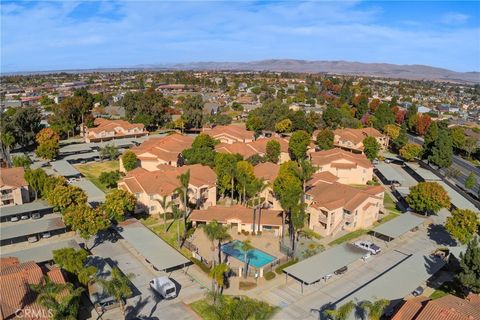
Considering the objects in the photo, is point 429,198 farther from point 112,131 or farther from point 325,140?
point 112,131

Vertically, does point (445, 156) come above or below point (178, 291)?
above

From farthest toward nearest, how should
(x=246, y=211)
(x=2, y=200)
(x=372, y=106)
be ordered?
(x=372, y=106) < (x=2, y=200) < (x=246, y=211)

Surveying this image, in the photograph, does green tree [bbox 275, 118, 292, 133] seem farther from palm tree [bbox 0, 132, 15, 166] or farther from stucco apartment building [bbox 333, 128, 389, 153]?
palm tree [bbox 0, 132, 15, 166]

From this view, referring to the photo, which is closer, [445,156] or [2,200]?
[2,200]

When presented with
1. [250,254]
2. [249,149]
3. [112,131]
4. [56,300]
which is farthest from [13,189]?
[112,131]

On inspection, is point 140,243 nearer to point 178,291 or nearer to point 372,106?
point 178,291

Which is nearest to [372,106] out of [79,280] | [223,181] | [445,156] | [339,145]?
[339,145]

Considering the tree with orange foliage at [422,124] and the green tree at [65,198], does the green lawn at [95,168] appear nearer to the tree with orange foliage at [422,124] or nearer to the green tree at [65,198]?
the green tree at [65,198]

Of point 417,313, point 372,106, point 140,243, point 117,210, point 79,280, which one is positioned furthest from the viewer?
point 372,106
